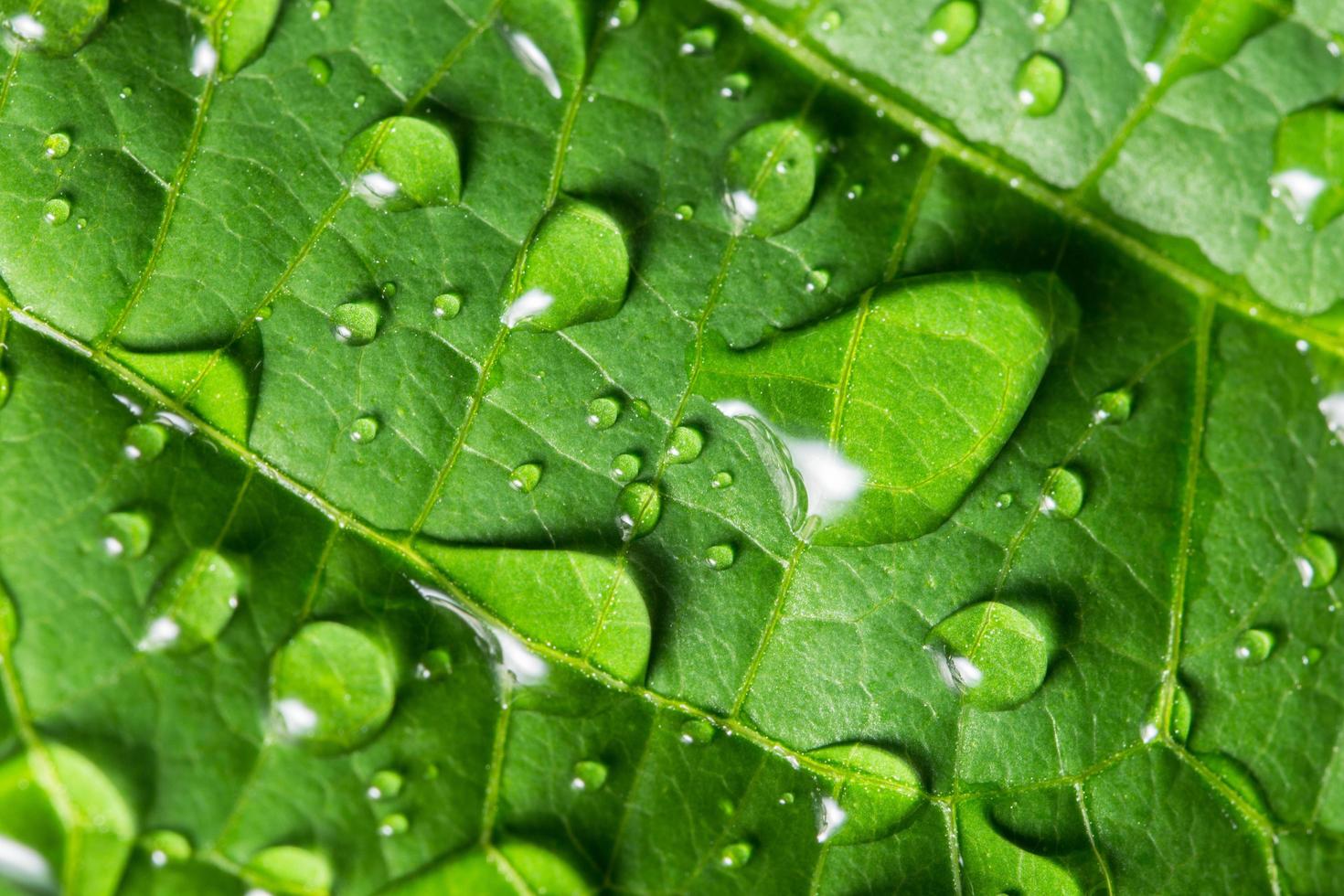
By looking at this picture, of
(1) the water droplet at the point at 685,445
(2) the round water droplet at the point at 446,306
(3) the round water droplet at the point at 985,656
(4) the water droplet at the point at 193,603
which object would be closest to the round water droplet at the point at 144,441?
(4) the water droplet at the point at 193,603

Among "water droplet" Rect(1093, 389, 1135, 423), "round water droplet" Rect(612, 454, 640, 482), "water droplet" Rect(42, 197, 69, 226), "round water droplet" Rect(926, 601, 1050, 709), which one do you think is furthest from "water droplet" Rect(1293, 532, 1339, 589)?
"water droplet" Rect(42, 197, 69, 226)

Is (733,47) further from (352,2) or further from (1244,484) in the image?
(1244,484)

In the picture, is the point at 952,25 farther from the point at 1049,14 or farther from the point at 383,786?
the point at 383,786

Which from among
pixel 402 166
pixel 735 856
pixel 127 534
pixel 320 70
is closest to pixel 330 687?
pixel 127 534

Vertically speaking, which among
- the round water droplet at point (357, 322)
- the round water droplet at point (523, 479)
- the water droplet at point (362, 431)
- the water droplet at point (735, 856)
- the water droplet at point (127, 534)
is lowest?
the water droplet at point (735, 856)

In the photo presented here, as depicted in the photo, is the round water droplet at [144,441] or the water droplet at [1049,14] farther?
the water droplet at [1049,14]

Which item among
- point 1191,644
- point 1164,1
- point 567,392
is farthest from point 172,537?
point 1164,1

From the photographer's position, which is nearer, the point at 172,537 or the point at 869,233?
the point at 172,537

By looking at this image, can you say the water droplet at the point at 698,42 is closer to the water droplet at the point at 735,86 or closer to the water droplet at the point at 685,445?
the water droplet at the point at 735,86
